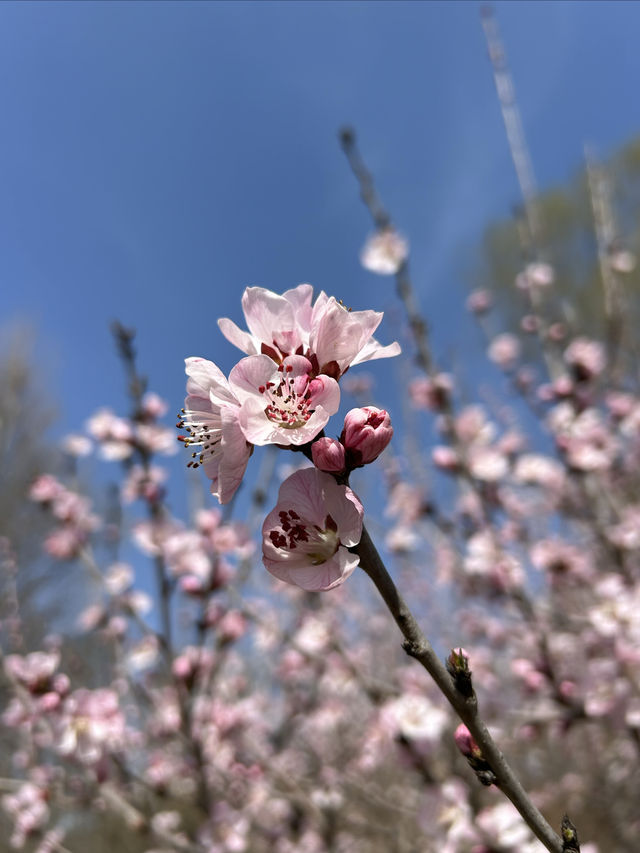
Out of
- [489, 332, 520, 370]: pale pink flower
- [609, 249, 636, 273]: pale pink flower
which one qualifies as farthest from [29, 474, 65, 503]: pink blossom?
[609, 249, 636, 273]: pale pink flower

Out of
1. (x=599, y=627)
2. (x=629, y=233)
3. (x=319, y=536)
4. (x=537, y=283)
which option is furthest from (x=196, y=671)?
(x=629, y=233)

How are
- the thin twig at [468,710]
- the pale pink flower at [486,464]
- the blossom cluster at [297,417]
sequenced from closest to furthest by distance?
the thin twig at [468,710] < the blossom cluster at [297,417] < the pale pink flower at [486,464]

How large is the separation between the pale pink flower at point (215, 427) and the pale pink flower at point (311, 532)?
8 centimetres

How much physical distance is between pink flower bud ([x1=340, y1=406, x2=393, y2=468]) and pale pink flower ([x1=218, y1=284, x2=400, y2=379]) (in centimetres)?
12

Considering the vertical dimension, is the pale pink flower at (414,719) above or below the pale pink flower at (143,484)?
below

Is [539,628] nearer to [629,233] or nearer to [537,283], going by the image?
[537,283]

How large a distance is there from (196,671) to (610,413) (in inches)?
140

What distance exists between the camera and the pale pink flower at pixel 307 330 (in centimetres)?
78

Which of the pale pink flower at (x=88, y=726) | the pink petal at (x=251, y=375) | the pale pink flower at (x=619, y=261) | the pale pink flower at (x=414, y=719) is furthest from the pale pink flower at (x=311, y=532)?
the pale pink flower at (x=619, y=261)

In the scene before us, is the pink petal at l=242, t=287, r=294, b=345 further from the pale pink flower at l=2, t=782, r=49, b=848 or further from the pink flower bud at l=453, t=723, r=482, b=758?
the pale pink flower at l=2, t=782, r=49, b=848

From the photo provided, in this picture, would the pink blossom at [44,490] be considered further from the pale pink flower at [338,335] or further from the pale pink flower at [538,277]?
the pale pink flower at [538,277]

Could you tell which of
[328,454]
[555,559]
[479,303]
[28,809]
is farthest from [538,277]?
[28,809]

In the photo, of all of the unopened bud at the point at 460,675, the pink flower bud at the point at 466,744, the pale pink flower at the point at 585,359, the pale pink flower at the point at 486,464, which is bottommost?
the pink flower bud at the point at 466,744

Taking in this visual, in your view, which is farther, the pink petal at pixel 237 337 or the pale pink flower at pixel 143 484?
the pale pink flower at pixel 143 484
